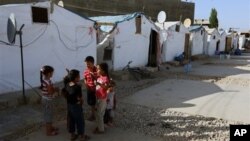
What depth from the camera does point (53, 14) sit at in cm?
959

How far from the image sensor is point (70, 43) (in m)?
10.6

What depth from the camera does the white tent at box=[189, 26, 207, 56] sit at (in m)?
24.3

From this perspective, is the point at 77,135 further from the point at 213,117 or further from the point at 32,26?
the point at 32,26

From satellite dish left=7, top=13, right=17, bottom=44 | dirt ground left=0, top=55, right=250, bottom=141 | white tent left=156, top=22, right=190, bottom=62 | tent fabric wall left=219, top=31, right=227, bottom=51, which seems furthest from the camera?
tent fabric wall left=219, top=31, right=227, bottom=51

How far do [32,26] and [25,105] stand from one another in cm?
252

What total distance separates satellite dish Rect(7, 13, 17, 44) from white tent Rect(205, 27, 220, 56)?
76.7 ft

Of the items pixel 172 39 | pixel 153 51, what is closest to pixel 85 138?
pixel 153 51

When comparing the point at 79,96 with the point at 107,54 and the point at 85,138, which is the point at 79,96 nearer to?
the point at 85,138

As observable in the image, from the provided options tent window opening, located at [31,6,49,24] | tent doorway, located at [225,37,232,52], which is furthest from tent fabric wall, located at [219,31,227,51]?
tent window opening, located at [31,6,49,24]

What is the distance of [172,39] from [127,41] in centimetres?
634

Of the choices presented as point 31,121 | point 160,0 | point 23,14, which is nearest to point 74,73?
point 31,121

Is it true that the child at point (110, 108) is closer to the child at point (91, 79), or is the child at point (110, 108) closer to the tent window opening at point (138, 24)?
the child at point (91, 79)

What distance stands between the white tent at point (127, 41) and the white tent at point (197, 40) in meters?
8.28

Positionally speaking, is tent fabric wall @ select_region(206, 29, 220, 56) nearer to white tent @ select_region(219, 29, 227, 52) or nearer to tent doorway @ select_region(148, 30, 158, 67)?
white tent @ select_region(219, 29, 227, 52)
